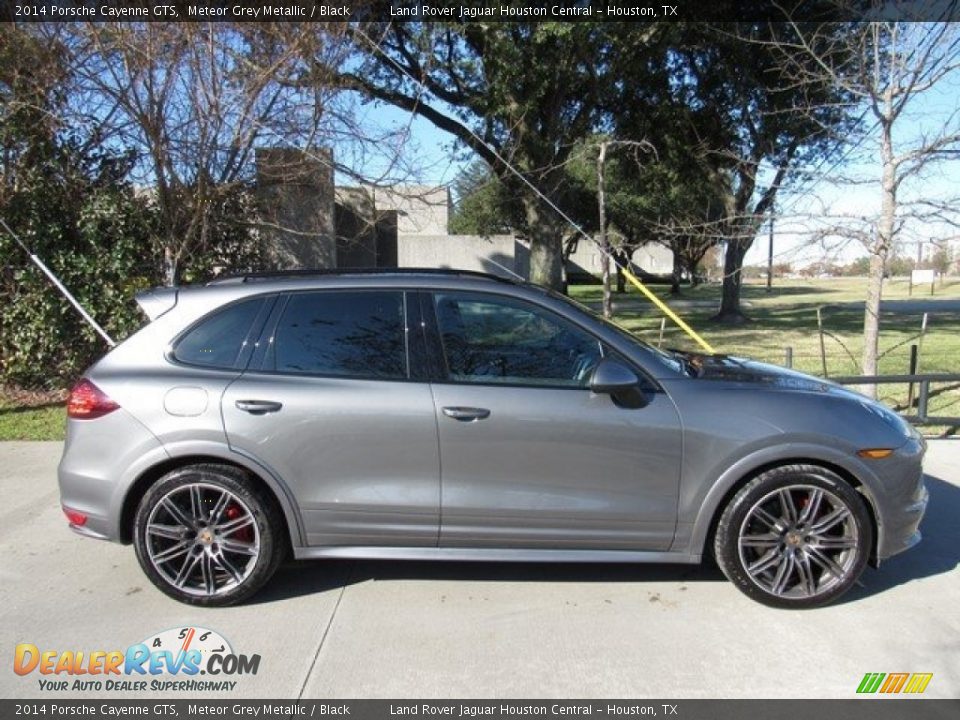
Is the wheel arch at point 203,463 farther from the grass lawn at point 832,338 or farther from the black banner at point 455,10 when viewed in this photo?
the grass lawn at point 832,338

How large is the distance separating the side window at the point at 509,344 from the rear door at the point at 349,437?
8.6 inches

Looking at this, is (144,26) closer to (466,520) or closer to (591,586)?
(466,520)

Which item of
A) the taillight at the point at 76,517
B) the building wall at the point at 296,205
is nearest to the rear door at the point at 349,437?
the taillight at the point at 76,517

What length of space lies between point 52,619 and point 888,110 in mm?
8051

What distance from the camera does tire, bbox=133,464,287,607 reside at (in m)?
3.53

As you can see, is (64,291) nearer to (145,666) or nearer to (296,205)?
(145,666)

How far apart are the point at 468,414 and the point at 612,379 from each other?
724mm

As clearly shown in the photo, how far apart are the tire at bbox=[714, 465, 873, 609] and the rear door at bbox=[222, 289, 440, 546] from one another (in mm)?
1535

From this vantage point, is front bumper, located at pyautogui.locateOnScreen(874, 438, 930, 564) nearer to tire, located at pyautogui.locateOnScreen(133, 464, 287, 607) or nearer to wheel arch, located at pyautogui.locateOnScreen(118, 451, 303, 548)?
wheel arch, located at pyautogui.locateOnScreen(118, 451, 303, 548)

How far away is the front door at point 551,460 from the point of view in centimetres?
343

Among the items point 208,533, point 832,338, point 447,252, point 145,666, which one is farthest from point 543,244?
point 145,666

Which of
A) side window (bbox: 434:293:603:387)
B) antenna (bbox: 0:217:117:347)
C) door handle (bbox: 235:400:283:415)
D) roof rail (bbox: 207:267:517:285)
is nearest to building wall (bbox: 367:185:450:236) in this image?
antenna (bbox: 0:217:117:347)

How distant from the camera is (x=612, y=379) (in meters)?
3.38
